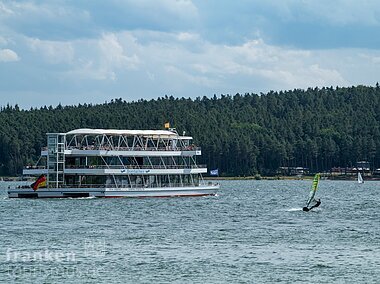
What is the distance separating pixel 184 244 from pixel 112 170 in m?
55.7

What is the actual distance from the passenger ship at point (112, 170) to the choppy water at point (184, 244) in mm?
6133

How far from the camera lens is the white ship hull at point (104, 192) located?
5079 inches

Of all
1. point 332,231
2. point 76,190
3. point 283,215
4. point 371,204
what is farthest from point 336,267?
point 371,204

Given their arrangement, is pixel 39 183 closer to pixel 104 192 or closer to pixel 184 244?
pixel 104 192

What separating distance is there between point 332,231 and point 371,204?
5212cm

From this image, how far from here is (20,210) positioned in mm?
115625

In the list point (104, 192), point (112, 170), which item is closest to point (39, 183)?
point (104, 192)

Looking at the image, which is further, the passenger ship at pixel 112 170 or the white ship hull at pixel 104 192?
the passenger ship at pixel 112 170

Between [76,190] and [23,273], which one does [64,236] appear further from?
[76,190]

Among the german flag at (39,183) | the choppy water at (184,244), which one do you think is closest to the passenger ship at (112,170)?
the german flag at (39,183)

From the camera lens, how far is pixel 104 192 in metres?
131

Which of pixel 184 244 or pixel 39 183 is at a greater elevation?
pixel 39 183

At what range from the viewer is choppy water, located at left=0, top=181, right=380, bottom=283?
62.2 m

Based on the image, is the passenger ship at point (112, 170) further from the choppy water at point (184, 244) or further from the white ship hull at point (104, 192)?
the choppy water at point (184, 244)
